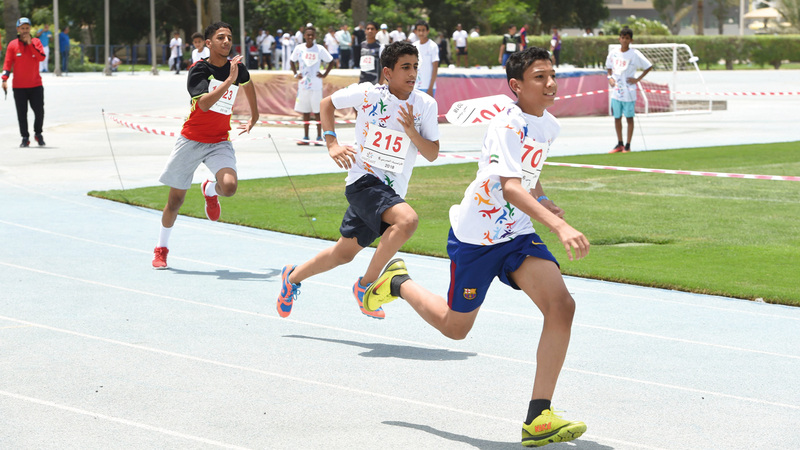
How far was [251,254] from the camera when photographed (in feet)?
32.7

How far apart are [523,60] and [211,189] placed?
498 cm

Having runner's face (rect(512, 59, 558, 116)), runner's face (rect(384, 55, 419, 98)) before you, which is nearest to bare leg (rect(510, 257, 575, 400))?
runner's face (rect(512, 59, 558, 116))

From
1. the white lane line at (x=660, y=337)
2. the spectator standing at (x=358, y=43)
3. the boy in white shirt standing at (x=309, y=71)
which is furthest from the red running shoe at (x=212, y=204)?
the spectator standing at (x=358, y=43)

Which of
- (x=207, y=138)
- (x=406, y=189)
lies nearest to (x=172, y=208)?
(x=207, y=138)

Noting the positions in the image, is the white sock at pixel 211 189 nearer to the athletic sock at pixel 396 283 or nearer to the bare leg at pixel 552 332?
the athletic sock at pixel 396 283

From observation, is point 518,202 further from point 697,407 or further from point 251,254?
point 251,254

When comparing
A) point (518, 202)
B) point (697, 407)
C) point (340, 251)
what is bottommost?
point (697, 407)

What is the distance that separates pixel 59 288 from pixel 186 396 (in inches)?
128

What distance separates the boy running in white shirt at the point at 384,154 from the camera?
21.1 ft

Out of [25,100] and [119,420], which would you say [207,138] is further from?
[25,100]

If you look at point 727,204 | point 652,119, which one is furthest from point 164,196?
point 652,119

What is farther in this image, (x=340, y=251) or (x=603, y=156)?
(x=603, y=156)

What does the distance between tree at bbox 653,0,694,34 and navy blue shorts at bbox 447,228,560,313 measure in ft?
348

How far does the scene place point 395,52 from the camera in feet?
21.4
